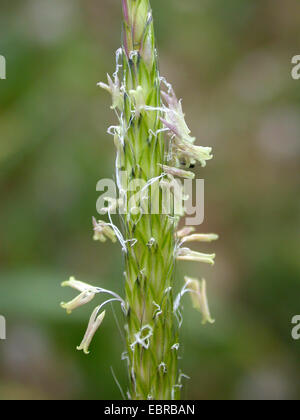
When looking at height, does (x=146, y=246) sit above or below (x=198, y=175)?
below

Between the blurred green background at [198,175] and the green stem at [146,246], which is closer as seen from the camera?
the green stem at [146,246]

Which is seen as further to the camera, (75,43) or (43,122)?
(75,43)

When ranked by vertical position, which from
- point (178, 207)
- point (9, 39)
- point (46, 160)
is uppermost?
point (9, 39)

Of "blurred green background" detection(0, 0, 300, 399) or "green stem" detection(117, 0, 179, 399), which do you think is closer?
"green stem" detection(117, 0, 179, 399)

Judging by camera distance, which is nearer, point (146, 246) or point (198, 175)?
point (146, 246)

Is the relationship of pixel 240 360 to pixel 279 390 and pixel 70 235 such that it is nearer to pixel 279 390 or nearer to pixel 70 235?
pixel 279 390

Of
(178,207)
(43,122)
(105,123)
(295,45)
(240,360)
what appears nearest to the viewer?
(178,207)

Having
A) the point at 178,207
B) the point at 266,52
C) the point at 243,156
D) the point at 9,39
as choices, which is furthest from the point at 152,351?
the point at 266,52

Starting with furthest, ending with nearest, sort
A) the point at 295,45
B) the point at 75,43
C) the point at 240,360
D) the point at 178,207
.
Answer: the point at 295,45 → the point at 75,43 → the point at 240,360 → the point at 178,207
